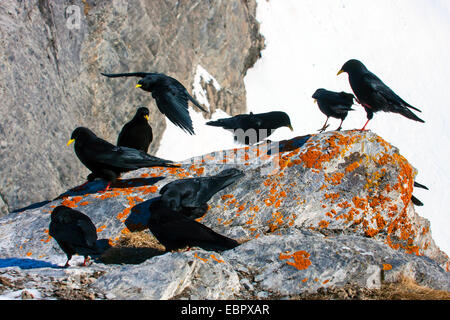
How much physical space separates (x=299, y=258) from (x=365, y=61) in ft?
177

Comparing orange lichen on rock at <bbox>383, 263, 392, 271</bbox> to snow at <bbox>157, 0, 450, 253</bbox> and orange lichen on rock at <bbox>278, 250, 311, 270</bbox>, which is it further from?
snow at <bbox>157, 0, 450, 253</bbox>

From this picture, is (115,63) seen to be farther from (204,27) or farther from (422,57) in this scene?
(422,57)

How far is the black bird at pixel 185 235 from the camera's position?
225 inches

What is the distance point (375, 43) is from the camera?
57.1 m

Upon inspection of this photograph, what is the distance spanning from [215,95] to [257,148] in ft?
121

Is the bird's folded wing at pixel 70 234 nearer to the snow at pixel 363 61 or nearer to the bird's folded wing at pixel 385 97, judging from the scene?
the bird's folded wing at pixel 385 97

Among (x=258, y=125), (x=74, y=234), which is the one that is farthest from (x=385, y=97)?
(x=74, y=234)

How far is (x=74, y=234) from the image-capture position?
19.0 feet

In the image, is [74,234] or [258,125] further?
[258,125]

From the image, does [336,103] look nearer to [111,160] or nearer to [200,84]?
[111,160]

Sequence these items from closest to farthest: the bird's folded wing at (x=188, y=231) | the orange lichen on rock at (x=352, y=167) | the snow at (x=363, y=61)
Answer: the bird's folded wing at (x=188, y=231), the orange lichen on rock at (x=352, y=167), the snow at (x=363, y=61)

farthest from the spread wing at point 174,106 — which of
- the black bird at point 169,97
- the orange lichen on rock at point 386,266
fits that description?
→ the orange lichen on rock at point 386,266

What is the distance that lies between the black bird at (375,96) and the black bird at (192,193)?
3.10 metres

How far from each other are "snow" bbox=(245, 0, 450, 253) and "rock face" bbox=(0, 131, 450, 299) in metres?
36.0
